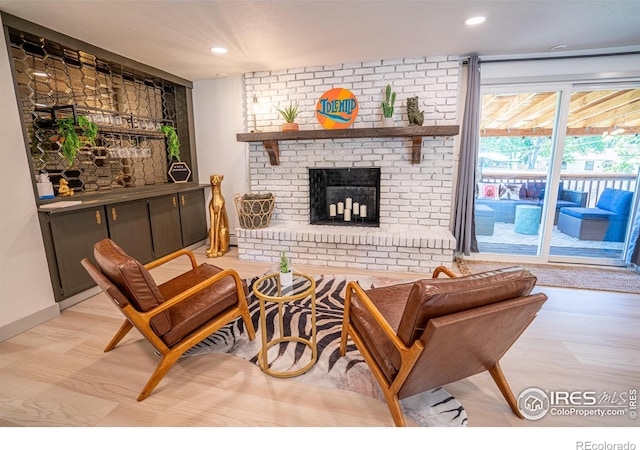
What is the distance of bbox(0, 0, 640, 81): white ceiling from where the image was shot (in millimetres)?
2192

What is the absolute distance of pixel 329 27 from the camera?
8.38ft

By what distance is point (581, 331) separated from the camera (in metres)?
2.26

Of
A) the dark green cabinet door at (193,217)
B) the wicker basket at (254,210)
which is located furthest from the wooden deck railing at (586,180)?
the dark green cabinet door at (193,217)

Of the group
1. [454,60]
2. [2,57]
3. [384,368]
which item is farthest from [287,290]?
[454,60]

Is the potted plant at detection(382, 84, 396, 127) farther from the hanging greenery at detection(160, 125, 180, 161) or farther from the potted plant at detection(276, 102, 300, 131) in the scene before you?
the hanging greenery at detection(160, 125, 180, 161)

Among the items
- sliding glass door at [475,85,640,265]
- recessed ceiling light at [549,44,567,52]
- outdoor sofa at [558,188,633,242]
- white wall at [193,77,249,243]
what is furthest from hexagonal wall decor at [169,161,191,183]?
outdoor sofa at [558,188,633,242]

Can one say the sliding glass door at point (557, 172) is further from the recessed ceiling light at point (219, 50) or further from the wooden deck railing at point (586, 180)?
the recessed ceiling light at point (219, 50)

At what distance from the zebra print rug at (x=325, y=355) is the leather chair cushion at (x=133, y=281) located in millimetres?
537

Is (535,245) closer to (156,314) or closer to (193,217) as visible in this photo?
(156,314)

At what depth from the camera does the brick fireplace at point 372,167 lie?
3.43m

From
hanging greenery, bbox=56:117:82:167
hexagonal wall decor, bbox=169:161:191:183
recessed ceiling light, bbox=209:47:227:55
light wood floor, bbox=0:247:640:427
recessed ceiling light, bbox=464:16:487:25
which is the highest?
recessed ceiling light, bbox=209:47:227:55

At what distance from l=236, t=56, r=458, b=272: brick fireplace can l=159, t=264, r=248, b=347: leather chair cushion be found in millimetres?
A: 1617

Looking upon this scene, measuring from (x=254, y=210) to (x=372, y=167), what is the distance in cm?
158

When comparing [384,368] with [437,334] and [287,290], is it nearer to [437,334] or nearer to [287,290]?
[437,334]
